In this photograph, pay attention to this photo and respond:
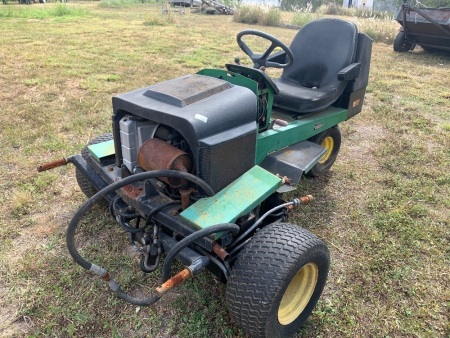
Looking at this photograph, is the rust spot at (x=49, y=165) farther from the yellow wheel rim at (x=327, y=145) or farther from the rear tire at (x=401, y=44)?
the rear tire at (x=401, y=44)

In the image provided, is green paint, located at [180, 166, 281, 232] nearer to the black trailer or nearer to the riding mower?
the riding mower

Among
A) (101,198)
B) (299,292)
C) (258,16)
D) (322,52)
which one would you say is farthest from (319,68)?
(258,16)

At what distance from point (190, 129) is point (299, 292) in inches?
39.2

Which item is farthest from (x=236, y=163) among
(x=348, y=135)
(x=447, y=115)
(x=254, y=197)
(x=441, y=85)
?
(x=441, y=85)

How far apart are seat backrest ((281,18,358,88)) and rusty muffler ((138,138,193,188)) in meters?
1.80

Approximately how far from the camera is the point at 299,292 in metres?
1.89

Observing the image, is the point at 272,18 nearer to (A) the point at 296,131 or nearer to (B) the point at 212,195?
(A) the point at 296,131

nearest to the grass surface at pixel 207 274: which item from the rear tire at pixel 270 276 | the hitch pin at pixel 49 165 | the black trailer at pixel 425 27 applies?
the rear tire at pixel 270 276

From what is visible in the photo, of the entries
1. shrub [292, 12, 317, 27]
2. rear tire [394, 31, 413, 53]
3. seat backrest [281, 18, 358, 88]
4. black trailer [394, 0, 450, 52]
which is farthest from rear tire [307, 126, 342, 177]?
shrub [292, 12, 317, 27]

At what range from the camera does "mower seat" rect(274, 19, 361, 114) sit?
2811 millimetres

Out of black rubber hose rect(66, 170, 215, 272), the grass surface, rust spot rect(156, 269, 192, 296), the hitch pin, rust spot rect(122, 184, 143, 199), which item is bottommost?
the grass surface

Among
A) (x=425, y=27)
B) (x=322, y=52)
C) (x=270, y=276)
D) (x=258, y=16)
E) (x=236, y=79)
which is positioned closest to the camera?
(x=270, y=276)

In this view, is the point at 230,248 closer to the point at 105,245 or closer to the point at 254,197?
the point at 254,197

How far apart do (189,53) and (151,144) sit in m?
6.30
